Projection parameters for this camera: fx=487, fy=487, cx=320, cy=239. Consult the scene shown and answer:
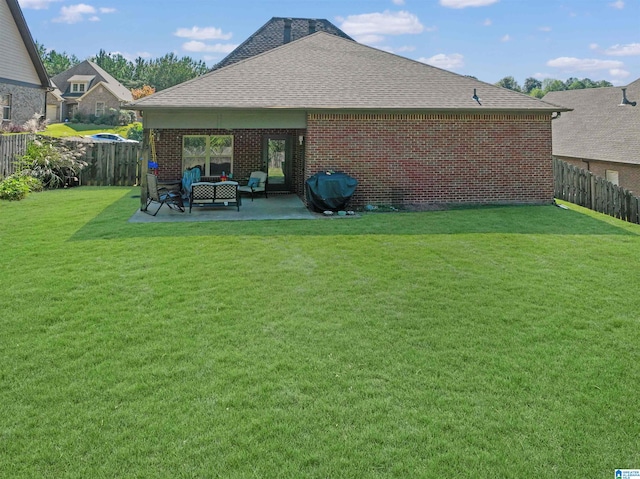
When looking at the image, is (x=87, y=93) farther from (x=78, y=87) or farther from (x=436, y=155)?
(x=436, y=155)

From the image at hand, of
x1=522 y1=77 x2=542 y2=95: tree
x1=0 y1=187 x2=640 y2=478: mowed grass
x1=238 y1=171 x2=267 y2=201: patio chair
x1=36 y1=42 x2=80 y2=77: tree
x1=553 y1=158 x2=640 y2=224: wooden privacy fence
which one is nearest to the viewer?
x1=0 y1=187 x2=640 y2=478: mowed grass

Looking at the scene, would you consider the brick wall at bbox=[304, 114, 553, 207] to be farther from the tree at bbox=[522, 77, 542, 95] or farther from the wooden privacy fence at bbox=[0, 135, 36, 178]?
the tree at bbox=[522, 77, 542, 95]

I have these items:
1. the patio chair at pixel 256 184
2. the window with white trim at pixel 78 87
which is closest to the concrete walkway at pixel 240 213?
the patio chair at pixel 256 184

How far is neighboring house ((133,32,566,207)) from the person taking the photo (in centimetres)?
1343

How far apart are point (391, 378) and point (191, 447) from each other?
72.0 inches

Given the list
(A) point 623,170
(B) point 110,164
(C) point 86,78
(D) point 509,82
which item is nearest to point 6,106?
(B) point 110,164

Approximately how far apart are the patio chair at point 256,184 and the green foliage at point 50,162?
7.03 meters

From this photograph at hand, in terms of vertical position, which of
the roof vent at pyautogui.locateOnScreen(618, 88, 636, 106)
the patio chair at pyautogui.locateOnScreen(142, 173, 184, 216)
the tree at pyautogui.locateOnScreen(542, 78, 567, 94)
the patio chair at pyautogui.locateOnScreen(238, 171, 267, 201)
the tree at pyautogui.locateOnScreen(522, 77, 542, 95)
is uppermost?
the tree at pyautogui.locateOnScreen(522, 77, 542, 95)

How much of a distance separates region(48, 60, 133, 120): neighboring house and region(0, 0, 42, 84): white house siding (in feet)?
104

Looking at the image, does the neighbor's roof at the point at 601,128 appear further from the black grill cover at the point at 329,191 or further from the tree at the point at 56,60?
the tree at the point at 56,60

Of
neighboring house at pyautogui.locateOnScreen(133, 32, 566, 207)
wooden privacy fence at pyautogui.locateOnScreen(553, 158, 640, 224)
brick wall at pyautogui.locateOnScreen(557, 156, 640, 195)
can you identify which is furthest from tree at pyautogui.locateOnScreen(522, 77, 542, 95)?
neighboring house at pyautogui.locateOnScreen(133, 32, 566, 207)

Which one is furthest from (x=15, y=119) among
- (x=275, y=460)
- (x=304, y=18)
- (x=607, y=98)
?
(x=607, y=98)

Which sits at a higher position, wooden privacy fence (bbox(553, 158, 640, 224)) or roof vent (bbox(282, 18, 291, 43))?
roof vent (bbox(282, 18, 291, 43))

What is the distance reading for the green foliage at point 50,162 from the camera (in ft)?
56.4
